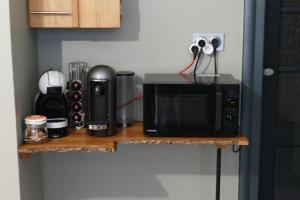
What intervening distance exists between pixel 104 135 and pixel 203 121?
0.49m

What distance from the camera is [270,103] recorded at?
254cm

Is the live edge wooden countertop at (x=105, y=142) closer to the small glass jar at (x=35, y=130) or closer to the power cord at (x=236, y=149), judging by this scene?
the small glass jar at (x=35, y=130)

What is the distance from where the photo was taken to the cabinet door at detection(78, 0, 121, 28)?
88.8 inches

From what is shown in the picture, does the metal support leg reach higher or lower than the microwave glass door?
lower

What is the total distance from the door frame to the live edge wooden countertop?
30cm

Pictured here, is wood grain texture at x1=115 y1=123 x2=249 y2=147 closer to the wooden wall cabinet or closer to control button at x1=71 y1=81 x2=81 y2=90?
control button at x1=71 y1=81 x2=81 y2=90

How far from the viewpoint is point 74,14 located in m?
2.26

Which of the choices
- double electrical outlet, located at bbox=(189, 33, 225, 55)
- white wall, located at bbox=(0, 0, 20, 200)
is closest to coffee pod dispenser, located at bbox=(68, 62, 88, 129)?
white wall, located at bbox=(0, 0, 20, 200)

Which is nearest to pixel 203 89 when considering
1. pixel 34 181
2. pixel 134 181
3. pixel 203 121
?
pixel 203 121

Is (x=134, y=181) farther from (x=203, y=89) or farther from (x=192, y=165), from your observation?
(x=203, y=89)

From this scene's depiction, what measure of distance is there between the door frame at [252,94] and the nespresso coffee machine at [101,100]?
0.74m

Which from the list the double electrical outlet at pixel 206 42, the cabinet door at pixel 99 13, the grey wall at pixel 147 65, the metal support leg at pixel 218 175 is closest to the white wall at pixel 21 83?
the grey wall at pixel 147 65

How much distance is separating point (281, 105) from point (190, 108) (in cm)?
64

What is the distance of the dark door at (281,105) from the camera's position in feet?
8.11
